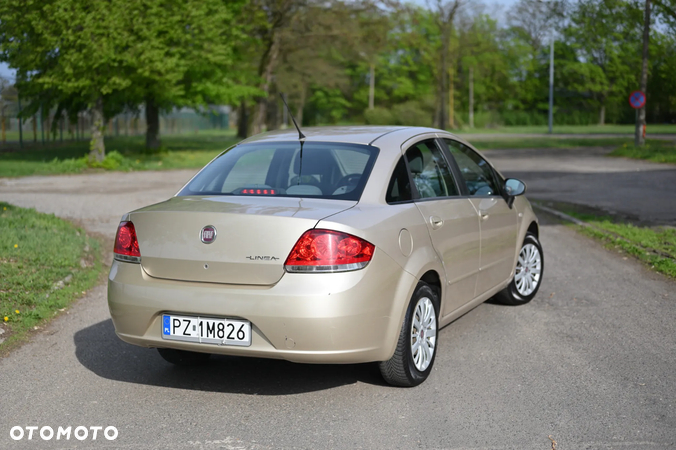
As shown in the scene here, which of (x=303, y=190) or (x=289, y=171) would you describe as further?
(x=289, y=171)

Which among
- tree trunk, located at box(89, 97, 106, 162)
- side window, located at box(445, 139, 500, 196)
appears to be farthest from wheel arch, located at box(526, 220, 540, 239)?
tree trunk, located at box(89, 97, 106, 162)

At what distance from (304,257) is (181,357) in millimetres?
1595

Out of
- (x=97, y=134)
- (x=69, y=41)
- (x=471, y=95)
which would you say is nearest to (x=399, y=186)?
(x=69, y=41)

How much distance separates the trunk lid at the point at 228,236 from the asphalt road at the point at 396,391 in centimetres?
81

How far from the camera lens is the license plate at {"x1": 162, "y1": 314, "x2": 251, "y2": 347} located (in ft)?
14.8

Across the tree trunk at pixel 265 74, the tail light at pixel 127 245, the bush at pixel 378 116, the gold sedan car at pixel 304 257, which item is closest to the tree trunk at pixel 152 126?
the tree trunk at pixel 265 74

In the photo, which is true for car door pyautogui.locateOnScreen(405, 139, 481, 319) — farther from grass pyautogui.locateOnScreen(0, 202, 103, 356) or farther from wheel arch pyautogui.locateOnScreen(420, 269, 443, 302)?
grass pyautogui.locateOnScreen(0, 202, 103, 356)

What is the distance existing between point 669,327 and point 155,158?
25785 mm

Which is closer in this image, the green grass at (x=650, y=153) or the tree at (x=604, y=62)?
the green grass at (x=650, y=153)

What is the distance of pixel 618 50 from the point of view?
83.7 meters

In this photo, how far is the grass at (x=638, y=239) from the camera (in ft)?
30.2

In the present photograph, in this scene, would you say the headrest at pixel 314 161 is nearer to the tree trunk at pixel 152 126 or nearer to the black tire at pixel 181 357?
the black tire at pixel 181 357

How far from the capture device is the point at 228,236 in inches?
178

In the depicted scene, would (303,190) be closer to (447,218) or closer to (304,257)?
(304,257)
